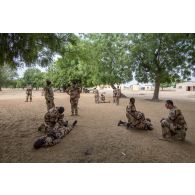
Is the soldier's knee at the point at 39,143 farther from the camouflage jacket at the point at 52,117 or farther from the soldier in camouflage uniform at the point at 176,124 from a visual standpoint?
the soldier in camouflage uniform at the point at 176,124

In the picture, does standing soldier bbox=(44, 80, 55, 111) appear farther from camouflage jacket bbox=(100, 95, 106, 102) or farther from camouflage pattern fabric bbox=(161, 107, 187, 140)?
camouflage pattern fabric bbox=(161, 107, 187, 140)

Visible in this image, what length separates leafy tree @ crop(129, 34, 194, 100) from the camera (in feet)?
18.8

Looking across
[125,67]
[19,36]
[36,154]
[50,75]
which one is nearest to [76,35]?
[19,36]

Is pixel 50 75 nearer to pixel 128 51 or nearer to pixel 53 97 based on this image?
pixel 53 97

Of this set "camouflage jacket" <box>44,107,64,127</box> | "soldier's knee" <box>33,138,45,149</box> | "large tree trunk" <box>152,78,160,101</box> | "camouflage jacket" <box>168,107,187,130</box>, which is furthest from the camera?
"large tree trunk" <box>152,78,160,101</box>

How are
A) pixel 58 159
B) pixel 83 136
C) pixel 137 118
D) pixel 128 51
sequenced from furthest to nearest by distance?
pixel 128 51 < pixel 137 118 < pixel 83 136 < pixel 58 159

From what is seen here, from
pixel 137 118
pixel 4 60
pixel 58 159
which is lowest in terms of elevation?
pixel 58 159

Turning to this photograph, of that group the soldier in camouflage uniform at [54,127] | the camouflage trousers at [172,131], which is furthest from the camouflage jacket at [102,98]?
the camouflage trousers at [172,131]

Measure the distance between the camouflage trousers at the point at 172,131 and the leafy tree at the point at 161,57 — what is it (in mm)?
1674

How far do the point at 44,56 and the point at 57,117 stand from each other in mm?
2011

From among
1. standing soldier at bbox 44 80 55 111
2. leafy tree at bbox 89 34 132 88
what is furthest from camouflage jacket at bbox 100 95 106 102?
standing soldier at bbox 44 80 55 111

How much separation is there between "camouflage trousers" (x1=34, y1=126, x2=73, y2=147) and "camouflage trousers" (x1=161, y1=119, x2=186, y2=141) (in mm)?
2165

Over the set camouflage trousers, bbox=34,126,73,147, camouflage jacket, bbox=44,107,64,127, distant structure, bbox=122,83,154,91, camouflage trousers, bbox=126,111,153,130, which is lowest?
camouflage trousers, bbox=34,126,73,147

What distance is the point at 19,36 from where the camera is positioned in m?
5.04
